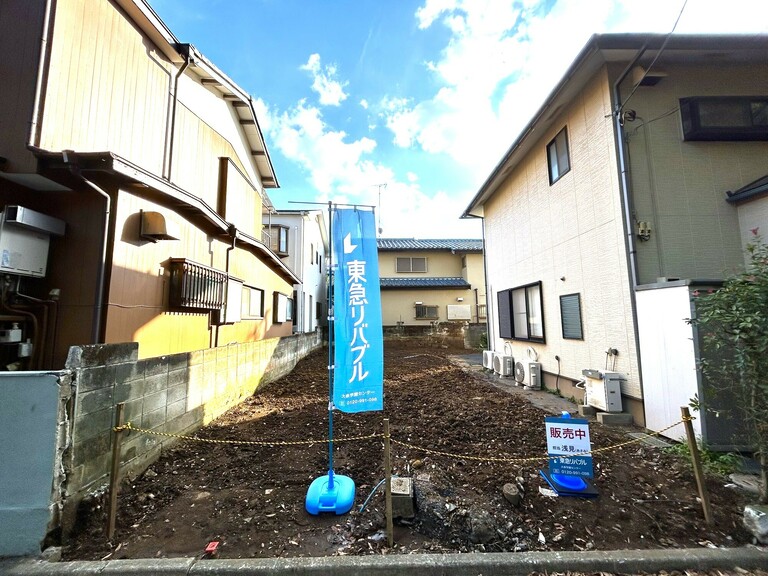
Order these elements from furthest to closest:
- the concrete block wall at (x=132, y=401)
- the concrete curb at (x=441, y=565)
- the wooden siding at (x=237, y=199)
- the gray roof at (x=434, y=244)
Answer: the gray roof at (x=434, y=244)
the wooden siding at (x=237, y=199)
the concrete block wall at (x=132, y=401)
the concrete curb at (x=441, y=565)

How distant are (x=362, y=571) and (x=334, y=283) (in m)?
2.16

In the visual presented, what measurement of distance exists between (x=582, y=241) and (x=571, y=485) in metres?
4.47

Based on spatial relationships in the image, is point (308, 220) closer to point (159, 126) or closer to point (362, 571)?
point (159, 126)

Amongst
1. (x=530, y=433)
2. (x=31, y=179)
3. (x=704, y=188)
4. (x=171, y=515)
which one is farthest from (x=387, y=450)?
(x=704, y=188)

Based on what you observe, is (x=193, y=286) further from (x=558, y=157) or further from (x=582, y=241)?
(x=558, y=157)

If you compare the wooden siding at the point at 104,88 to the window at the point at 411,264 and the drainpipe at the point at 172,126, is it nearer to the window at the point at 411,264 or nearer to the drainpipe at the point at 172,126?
the drainpipe at the point at 172,126

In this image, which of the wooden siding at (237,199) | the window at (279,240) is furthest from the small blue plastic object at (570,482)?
the window at (279,240)

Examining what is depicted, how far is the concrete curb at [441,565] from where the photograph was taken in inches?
87.0

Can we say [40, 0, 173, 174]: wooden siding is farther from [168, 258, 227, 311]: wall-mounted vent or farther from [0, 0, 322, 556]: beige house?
[168, 258, 227, 311]: wall-mounted vent

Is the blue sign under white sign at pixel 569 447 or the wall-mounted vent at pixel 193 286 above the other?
the wall-mounted vent at pixel 193 286

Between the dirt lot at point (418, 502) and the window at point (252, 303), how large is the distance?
2783 mm

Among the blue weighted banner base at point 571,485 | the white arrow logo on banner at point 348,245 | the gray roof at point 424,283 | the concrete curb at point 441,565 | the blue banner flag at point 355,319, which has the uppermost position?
the gray roof at point 424,283

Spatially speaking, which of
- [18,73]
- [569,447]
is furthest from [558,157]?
[18,73]

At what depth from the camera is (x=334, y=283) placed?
3.10m
